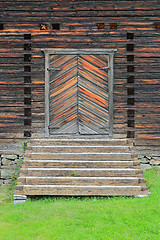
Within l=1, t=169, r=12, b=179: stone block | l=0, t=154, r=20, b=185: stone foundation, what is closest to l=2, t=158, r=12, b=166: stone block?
l=0, t=154, r=20, b=185: stone foundation

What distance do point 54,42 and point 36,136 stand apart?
121 inches

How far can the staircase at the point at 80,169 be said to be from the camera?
22.7 feet

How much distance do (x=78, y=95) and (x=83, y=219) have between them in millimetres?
4483

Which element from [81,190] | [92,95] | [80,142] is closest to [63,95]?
[92,95]

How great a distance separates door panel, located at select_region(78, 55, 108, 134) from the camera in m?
9.22

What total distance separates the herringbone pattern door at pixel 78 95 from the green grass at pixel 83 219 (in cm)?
288

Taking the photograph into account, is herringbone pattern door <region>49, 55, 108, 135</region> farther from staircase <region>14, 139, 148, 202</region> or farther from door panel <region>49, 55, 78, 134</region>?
staircase <region>14, 139, 148, 202</region>

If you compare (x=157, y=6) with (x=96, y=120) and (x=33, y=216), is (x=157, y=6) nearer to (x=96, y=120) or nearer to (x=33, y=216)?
(x=96, y=120)

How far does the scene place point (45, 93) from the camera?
9195 millimetres

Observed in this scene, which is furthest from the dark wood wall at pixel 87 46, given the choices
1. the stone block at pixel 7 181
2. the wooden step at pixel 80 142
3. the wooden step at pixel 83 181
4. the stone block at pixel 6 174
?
the wooden step at pixel 83 181

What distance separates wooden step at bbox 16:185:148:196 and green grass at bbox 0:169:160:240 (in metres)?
0.14

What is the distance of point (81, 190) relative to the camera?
6914 millimetres

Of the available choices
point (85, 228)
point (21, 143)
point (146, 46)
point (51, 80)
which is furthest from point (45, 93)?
point (85, 228)

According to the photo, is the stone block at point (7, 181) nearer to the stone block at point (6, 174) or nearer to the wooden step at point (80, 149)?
the stone block at point (6, 174)
